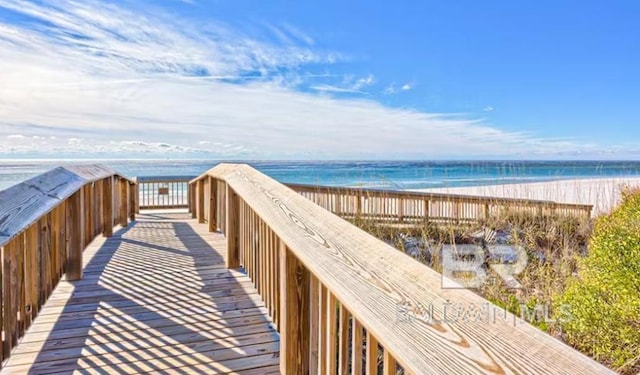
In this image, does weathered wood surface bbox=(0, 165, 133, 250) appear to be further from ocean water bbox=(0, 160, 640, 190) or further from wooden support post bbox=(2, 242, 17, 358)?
ocean water bbox=(0, 160, 640, 190)

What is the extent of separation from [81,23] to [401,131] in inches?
644

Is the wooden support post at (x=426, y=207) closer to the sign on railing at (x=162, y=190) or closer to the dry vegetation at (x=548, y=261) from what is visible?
the dry vegetation at (x=548, y=261)

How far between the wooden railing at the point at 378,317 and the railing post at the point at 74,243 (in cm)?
219

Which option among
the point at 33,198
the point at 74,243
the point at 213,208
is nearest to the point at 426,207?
the point at 213,208

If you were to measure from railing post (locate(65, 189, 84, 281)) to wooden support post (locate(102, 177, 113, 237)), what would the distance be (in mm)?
1613

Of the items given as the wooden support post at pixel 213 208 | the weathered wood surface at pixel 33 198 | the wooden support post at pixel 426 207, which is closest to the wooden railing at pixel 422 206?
the wooden support post at pixel 426 207

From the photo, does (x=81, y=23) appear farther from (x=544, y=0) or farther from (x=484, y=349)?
(x=544, y=0)

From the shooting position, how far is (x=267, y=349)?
2.02m

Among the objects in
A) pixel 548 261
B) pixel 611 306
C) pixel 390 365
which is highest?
pixel 390 365

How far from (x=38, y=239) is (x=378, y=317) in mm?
2585

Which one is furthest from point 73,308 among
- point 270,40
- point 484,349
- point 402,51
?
point 402,51

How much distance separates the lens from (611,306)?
6.24 feet

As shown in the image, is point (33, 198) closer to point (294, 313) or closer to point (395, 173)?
point (294, 313)

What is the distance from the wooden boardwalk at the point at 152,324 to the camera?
6.14 ft
